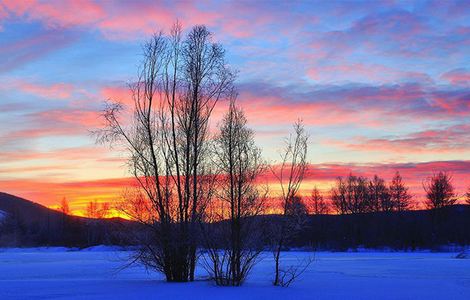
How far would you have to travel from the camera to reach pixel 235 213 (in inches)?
864

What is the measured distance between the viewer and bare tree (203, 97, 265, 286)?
854 inches

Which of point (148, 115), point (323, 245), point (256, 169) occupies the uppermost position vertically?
point (148, 115)

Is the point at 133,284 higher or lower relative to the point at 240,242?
lower

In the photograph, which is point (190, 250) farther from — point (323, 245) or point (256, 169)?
point (323, 245)

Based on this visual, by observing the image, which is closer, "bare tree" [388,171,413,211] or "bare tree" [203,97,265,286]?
"bare tree" [203,97,265,286]

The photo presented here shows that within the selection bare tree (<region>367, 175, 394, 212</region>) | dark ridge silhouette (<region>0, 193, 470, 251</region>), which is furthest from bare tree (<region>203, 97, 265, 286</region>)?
bare tree (<region>367, 175, 394, 212</region>)

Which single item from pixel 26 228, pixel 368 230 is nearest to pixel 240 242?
pixel 368 230

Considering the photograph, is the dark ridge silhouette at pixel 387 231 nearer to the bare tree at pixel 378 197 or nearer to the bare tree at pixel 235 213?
the bare tree at pixel 378 197

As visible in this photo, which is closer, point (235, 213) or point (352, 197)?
point (235, 213)

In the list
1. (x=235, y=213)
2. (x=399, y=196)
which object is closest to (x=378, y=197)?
(x=399, y=196)

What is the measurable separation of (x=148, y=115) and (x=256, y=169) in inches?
220

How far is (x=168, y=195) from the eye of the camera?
77.8 feet

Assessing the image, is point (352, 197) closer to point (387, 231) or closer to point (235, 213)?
point (387, 231)

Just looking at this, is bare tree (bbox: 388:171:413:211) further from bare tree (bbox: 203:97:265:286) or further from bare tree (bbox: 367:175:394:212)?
bare tree (bbox: 203:97:265:286)
